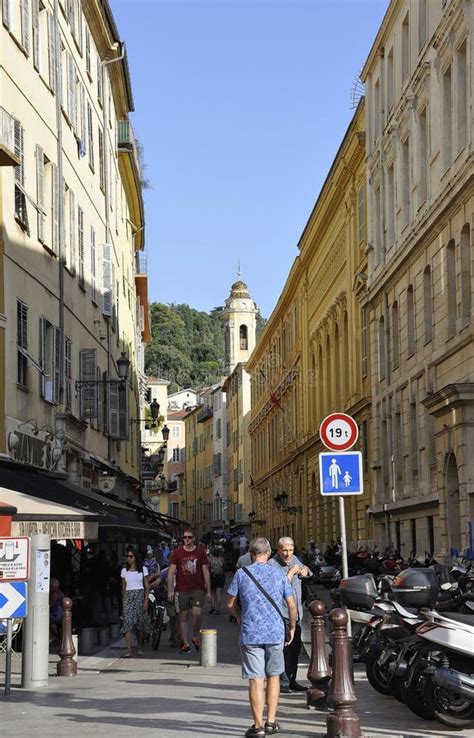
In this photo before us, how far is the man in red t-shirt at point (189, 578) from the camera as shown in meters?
20.9

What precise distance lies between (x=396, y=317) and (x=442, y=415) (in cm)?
1035

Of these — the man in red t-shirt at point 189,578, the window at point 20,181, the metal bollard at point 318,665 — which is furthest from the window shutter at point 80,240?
the metal bollard at point 318,665

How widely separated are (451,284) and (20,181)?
44.3ft

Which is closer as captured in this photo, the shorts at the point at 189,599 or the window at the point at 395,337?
the shorts at the point at 189,599

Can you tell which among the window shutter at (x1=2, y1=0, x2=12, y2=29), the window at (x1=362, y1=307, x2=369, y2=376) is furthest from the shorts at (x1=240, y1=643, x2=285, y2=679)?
the window at (x1=362, y1=307, x2=369, y2=376)

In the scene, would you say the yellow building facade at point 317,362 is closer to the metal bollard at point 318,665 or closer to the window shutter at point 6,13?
the window shutter at point 6,13

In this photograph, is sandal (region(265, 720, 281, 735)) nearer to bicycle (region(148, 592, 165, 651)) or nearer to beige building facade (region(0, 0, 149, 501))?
beige building facade (region(0, 0, 149, 501))

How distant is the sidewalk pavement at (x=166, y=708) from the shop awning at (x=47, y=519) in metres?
1.81

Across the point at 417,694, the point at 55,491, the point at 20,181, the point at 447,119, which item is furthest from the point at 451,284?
the point at 417,694

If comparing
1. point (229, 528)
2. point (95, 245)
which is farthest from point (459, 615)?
Result: point (229, 528)

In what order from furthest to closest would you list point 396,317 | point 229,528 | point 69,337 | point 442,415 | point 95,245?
point 229,528, point 396,317, point 95,245, point 442,415, point 69,337

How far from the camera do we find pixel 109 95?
138 feet

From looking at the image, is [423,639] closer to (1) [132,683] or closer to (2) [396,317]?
(1) [132,683]

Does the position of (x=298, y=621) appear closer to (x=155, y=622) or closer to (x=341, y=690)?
(x=341, y=690)
